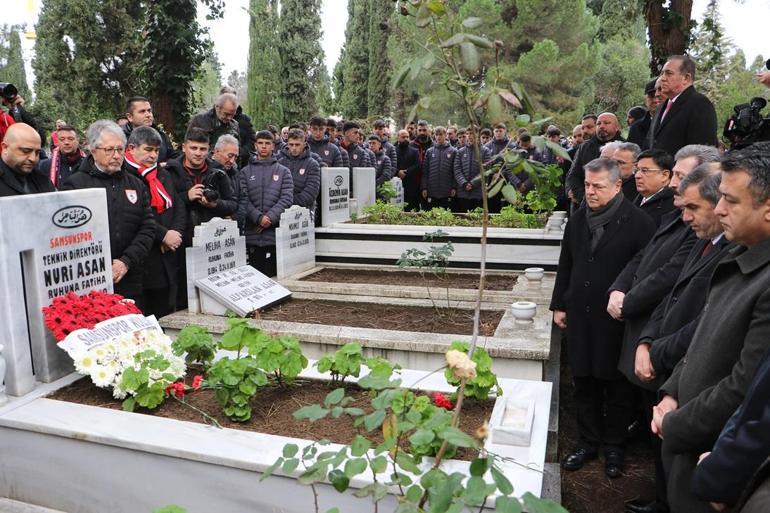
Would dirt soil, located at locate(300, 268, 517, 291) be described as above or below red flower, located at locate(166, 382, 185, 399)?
below

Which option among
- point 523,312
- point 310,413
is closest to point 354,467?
point 310,413

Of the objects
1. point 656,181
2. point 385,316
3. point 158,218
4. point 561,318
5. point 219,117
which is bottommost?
point 385,316

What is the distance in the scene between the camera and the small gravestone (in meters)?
5.30

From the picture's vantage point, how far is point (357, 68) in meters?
32.9

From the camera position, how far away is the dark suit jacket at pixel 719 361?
208 centimetres

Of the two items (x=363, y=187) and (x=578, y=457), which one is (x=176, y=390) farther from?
(x=363, y=187)

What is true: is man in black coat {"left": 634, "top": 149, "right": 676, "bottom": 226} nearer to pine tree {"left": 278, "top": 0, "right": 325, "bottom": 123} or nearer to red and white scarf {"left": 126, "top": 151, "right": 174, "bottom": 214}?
red and white scarf {"left": 126, "top": 151, "right": 174, "bottom": 214}

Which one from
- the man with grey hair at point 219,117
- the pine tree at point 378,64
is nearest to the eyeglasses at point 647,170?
the man with grey hair at point 219,117

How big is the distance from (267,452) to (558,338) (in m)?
3.83

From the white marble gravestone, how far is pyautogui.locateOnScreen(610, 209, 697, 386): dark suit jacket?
3.30 metres

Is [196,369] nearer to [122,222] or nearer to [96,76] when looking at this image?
[122,222]

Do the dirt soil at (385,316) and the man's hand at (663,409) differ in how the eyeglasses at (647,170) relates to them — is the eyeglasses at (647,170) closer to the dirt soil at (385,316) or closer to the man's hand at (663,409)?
the dirt soil at (385,316)

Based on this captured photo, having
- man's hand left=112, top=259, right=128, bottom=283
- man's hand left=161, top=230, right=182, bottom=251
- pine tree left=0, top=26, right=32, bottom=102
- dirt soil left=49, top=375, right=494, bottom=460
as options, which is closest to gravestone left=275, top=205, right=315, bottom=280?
man's hand left=161, top=230, right=182, bottom=251

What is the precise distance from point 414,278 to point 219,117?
270cm
